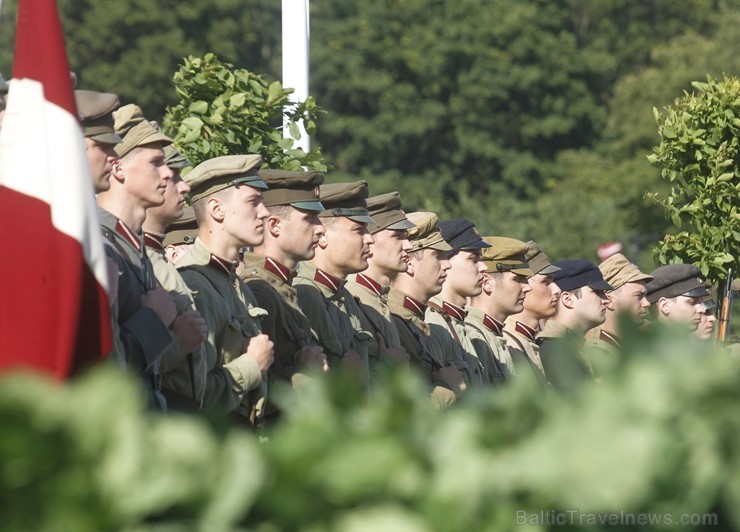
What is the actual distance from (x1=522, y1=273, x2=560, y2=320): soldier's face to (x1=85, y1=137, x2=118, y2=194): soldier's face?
5230 millimetres

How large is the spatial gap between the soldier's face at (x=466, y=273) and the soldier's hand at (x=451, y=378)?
1051mm

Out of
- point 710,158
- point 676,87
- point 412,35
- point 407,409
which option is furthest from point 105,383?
point 412,35

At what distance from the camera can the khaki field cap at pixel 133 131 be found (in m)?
5.78

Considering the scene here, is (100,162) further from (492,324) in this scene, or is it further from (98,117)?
(492,324)

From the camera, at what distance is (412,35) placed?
51656 mm

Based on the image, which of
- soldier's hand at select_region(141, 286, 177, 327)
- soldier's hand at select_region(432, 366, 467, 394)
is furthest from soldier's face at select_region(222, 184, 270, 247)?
soldier's hand at select_region(432, 366, 467, 394)

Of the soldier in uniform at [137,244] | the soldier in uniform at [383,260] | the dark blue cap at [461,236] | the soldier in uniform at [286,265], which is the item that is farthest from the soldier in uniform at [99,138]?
the dark blue cap at [461,236]

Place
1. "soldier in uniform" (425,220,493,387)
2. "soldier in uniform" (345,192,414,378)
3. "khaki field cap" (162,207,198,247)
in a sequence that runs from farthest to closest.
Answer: "soldier in uniform" (425,220,493,387) → "soldier in uniform" (345,192,414,378) → "khaki field cap" (162,207,198,247)

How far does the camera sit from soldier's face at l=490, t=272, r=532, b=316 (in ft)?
32.1

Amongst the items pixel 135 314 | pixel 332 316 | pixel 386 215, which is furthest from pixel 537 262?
pixel 135 314

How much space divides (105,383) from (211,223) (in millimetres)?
4444

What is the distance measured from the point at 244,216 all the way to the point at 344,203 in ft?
4.39

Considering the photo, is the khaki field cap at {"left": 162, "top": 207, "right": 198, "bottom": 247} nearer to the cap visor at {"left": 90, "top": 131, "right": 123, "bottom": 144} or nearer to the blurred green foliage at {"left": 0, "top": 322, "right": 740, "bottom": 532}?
the cap visor at {"left": 90, "top": 131, "right": 123, "bottom": 144}

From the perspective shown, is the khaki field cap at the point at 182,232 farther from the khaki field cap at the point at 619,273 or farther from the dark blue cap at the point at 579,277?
the khaki field cap at the point at 619,273
